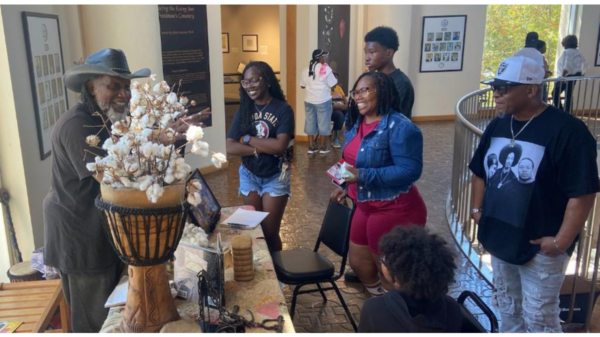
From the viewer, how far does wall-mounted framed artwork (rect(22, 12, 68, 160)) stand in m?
3.42

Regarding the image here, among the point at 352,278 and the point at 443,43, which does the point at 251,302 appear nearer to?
the point at 352,278

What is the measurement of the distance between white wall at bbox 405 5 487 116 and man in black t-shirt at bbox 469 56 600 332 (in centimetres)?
901

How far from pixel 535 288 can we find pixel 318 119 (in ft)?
20.2

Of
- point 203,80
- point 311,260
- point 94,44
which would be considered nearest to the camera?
point 311,260

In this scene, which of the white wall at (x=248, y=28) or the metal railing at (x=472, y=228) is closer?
the metal railing at (x=472, y=228)

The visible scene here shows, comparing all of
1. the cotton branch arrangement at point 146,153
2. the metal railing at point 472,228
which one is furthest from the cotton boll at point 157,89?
the metal railing at point 472,228

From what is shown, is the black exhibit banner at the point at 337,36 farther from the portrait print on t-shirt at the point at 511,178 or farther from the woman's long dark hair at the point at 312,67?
the portrait print on t-shirt at the point at 511,178

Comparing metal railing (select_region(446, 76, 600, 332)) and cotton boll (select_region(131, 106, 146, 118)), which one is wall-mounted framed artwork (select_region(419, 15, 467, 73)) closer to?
metal railing (select_region(446, 76, 600, 332))

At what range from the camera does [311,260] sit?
3.15 m

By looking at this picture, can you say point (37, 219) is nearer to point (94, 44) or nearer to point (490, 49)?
point (94, 44)

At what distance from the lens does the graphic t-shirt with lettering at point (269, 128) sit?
3.43 meters

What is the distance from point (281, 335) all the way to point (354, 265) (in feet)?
5.69

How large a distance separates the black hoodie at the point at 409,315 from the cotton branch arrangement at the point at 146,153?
834mm

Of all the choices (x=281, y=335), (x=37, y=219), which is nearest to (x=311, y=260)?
(x=281, y=335)
